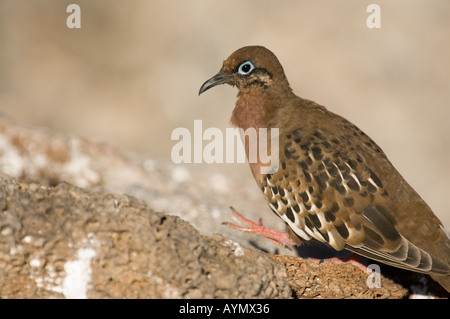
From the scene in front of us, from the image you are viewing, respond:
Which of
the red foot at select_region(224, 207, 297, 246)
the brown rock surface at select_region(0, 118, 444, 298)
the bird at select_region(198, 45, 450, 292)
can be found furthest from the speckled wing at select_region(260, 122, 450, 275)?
the brown rock surface at select_region(0, 118, 444, 298)

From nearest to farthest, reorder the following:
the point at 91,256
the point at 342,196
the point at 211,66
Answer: the point at 91,256 < the point at 342,196 < the point at 211,66

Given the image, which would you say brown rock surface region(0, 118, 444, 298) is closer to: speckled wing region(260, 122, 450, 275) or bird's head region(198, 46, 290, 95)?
speckled wing region(260, 122, 450, 275)

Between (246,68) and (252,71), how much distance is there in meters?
0.07

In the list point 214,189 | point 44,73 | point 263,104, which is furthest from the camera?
point 44,73

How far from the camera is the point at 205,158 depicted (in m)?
13.1

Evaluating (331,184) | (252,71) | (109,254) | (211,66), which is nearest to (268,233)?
(331,184)

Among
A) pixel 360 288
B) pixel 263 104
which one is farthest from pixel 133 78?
pixel 360 288

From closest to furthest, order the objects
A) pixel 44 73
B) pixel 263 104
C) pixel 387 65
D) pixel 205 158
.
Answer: pixel 263 104
pixel 205 158
pixel 387 65
pixel 44 73

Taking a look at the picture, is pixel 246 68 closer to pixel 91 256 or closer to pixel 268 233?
pixel 268 233

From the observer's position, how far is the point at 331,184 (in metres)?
6.44

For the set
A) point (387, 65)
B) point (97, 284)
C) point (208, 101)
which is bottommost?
point (97, 284)

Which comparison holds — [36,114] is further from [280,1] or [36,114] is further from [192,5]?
[280,1]

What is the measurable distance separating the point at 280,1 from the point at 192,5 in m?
2.05

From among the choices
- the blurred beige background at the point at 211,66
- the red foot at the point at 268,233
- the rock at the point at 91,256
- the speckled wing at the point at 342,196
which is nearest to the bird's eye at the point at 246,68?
the speckled wing at the point at 342,196
